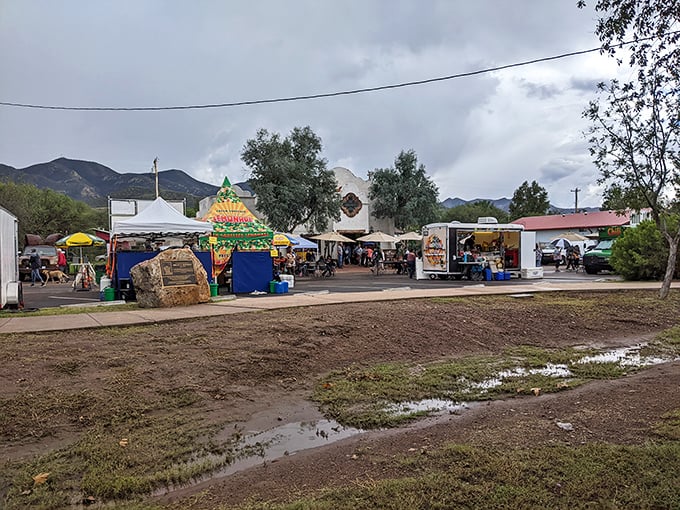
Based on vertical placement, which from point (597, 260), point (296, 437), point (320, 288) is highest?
point (597, 260)

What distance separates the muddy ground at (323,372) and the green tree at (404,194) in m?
31.7

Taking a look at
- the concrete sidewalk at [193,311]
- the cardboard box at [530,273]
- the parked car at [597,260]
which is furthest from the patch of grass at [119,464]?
the parked car at [597,260]

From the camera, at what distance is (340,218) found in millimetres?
42562

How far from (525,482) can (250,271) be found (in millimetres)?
14397

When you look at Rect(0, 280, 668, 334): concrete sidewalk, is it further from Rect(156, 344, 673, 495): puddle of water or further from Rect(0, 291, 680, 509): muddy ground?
Rect(156, 344, 673, 495): puddle of water

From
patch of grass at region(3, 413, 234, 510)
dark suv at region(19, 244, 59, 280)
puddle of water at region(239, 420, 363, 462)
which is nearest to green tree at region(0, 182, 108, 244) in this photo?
dark suv at region(19, 244, 59, 280)

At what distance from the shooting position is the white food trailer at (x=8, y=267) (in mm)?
12688

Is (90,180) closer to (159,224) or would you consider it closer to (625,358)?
(159,224)

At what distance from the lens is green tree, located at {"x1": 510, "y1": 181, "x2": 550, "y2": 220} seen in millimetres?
81125

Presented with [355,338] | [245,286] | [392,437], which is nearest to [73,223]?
[245,286]

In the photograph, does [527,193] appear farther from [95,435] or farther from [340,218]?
[95,435]

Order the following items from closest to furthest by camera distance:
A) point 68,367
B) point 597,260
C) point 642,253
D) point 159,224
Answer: point 68,367 → point 159,224 → point 642,253 → point 597,260

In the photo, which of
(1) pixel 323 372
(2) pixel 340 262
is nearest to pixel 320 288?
(1) pixel 323 372

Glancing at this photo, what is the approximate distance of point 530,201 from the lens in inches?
3206
